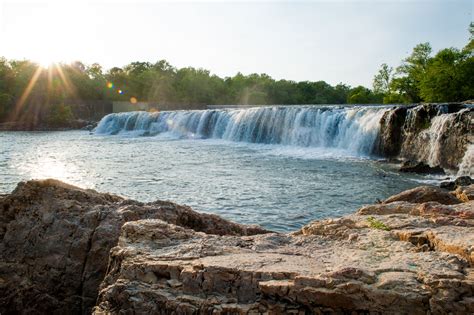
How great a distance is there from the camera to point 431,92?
31844 mm

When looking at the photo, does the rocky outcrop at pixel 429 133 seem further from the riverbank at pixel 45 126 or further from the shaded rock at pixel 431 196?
the riverbank at pixel 45 126

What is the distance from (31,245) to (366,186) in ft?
29.3

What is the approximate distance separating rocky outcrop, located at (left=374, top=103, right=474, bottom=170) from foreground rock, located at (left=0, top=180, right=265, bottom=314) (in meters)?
13.2

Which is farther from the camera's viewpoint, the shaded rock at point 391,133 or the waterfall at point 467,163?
the shaded rock at point 391,133

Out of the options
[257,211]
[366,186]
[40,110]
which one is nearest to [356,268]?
[257,211]

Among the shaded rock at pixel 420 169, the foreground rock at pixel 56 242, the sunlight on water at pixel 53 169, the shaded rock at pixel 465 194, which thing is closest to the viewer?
the foreground rock at pixel 56 242

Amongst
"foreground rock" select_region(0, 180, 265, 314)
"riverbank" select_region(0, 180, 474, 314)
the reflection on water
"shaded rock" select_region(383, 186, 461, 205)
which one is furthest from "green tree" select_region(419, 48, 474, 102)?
"foreground rock" select_region(0, 180, 265, 314)

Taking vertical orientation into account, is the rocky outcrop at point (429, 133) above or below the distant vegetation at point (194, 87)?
below

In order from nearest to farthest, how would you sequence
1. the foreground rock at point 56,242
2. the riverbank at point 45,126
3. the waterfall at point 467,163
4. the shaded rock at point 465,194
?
1. the foreground rock at point 56,242
2. the shaded rock at point 465,194
3. the waterfall at point 467,163
4. the riverbank at point 45,126

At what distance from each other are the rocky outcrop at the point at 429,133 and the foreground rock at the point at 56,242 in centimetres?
1315

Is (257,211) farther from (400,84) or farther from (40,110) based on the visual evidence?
(40,110)

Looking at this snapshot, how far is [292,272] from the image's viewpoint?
2145 mm

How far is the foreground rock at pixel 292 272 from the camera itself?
1.94 m

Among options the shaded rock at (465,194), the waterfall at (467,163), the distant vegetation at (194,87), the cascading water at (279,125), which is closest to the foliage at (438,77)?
the distant vegetation at (194,87)
